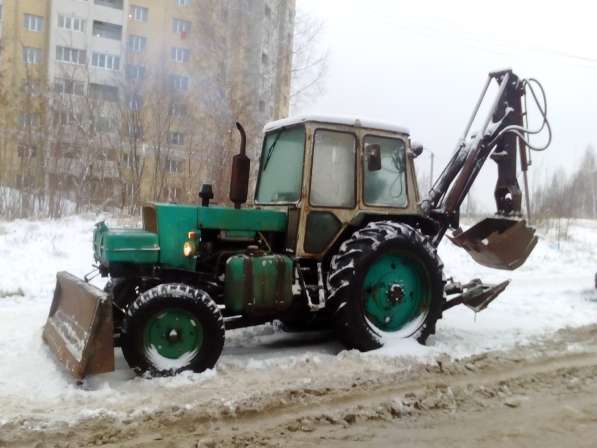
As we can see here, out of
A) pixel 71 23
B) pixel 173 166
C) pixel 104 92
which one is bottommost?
pixel 173 166

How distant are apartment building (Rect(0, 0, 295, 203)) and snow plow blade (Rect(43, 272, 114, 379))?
39.1 feet

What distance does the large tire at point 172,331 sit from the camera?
4648mm

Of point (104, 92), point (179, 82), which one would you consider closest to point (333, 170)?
point (179, 82)

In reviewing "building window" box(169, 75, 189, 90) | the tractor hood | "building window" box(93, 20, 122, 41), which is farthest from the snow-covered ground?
"building window" box(93, 20, 122, 41)

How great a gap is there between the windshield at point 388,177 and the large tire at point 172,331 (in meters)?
2.09

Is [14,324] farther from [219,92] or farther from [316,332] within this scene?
[219,92]

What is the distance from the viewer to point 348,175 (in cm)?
589

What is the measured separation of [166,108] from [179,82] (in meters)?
1.49

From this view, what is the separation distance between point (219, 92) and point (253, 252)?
14.0 m

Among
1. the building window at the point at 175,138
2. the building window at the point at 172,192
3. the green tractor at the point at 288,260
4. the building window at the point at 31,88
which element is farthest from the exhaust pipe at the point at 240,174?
the building window at the point at 31,88

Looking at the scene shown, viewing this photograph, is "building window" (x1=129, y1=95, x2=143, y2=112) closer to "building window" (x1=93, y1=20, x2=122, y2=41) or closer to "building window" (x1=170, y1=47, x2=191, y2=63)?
"building window" (x1=170, y1=47, x2=191, y2=63)

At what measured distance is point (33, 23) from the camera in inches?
1618

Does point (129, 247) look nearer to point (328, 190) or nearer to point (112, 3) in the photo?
point (328, 190)

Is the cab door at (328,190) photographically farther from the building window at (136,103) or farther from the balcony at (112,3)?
the balcony at (112,3)
